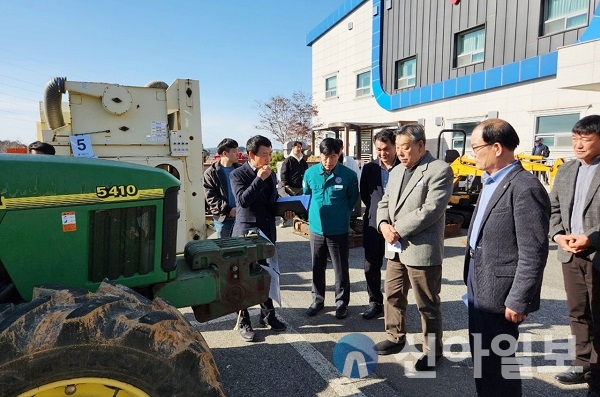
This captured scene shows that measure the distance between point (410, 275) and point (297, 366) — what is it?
119 cm

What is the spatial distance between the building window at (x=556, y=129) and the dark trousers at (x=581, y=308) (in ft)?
28.2

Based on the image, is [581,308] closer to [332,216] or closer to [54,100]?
[332,216]

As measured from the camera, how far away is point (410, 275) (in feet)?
10.4

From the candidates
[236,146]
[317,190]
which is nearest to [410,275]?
[317,190]

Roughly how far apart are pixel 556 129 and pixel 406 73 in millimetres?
6849

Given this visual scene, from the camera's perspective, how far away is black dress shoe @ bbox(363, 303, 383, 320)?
4.09 m

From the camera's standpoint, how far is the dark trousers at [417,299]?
122 inches

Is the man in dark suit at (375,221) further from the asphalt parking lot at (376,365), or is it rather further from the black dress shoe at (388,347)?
the black dress shoe at (388,347)

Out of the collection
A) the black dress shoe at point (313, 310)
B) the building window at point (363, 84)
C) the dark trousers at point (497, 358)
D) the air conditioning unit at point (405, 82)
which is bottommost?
the black dress shoe at point (313, 310)

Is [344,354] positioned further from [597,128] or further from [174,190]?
[597,128]

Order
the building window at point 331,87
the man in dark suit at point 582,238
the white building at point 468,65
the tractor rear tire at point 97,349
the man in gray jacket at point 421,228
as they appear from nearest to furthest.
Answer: the tractor rear tire at point 97,349
the man in dark suit at point 582,238
the man in gray jacket at point 421,228
the white building at point 468,65
the building window at point 331,87

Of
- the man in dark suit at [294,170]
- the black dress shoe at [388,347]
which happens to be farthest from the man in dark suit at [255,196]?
the man in dark suit at [294,170]

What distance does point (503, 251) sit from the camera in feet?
7.25

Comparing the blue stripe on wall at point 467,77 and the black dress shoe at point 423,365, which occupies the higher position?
the blue stripe on wall at point 467,77
